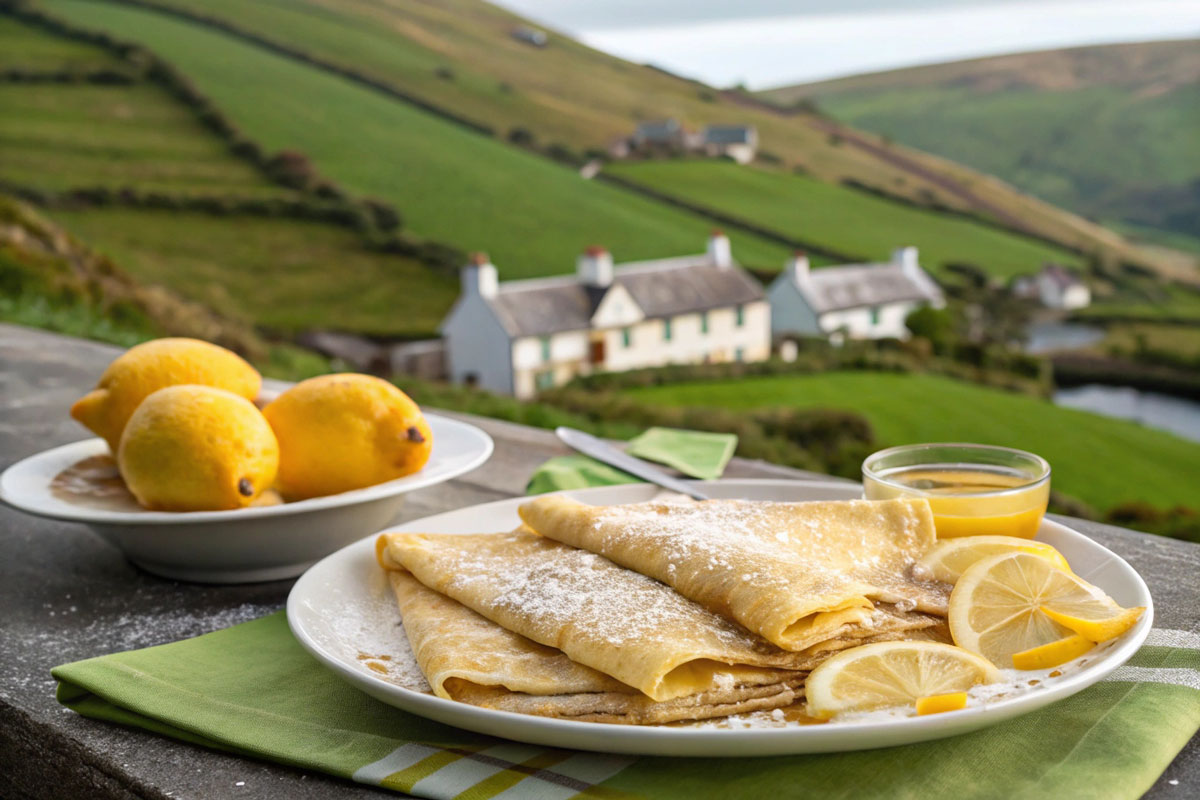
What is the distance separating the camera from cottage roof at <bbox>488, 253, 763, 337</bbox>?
3047cm

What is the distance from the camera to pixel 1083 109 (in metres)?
47.0

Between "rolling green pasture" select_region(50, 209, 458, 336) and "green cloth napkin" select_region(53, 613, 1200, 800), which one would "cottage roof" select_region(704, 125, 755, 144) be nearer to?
"rolling green pasture" select_region(50, 209, 458, 336)

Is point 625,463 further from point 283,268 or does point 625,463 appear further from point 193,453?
point 283,268

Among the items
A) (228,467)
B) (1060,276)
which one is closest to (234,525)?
(228,467)

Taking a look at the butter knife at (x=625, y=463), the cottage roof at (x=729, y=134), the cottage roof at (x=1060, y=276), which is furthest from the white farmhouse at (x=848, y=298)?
the butter knife at (x=625, y=463)

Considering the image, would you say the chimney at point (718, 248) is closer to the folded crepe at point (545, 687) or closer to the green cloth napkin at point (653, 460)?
the green cloth napkin at point (653, 460)

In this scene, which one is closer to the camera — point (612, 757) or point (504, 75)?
point (612, 757)

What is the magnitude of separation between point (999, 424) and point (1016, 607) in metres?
26.0

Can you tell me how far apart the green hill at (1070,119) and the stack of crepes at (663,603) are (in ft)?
147

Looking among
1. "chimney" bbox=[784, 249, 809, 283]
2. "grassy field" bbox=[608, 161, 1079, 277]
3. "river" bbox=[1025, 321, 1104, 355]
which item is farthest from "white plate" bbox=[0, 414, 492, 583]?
"grassy field" bbox=[608, 161, 1079, 277]

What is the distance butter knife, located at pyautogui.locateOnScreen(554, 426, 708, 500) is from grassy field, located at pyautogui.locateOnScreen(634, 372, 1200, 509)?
20.0 metres

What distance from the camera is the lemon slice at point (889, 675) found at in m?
0.86

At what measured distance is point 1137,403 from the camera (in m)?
32.7

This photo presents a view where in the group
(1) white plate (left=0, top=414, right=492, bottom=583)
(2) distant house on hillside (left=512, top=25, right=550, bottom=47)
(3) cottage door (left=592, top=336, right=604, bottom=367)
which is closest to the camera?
(1) white plate (left=0, top=414, right=492, bottom=583)
